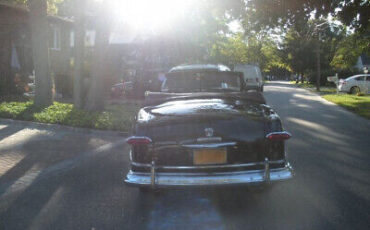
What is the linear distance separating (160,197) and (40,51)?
457 inches

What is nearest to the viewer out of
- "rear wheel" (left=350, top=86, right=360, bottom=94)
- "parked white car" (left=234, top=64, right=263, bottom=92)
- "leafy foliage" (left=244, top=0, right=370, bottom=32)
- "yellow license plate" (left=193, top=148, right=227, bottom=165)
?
"yellow license plate" (left=193, top=148, right=227, bottom=165)

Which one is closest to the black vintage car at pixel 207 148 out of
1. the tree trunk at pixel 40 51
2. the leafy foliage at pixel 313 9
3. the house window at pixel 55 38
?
the leafy foliage at pixel 313 9

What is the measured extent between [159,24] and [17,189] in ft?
72.8

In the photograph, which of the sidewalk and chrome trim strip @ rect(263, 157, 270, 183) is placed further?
the sidewalk

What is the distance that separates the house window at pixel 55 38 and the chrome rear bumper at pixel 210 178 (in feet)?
82.1

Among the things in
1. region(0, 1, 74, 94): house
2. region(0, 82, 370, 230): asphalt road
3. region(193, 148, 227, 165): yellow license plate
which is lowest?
region(0, 82, 370, 230): asphalt road

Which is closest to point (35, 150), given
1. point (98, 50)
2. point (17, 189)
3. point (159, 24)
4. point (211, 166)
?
point (17, 189)

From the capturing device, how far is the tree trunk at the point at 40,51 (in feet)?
46.8

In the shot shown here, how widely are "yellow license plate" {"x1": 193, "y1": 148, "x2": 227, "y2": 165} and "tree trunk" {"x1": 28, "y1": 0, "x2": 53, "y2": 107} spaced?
39.0ft

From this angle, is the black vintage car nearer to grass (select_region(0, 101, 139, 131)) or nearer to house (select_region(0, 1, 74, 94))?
grass (select_region(0, 101, 139, 131))

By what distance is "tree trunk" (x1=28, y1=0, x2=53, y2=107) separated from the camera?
1426 cm

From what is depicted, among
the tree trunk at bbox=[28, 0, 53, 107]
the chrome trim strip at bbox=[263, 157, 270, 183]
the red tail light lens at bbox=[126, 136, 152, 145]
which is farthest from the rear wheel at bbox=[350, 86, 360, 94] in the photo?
the red tail light lens at bbox=[126, 136, 152, 145]

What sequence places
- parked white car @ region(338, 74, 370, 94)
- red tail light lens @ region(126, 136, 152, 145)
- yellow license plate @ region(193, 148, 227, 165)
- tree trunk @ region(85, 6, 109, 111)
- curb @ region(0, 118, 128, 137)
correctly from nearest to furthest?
yellow license plate @ region(193, 148, 227, 165)
red tail light lens @ region(126, 136, 152, 145)
curb @ region(0, 118, 128, 137)
tree trunk @ region(85, 6, 109, 111)
parked white car @ region(338, 74, 370, 94)

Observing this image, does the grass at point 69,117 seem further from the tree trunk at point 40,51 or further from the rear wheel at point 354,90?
the rear wheel at point 354,90
